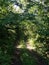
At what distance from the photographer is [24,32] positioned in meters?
20.9

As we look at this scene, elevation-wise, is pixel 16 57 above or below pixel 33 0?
below

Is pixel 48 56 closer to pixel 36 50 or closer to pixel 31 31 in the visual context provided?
pixel 36 50

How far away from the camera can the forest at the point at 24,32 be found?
10992 millimetres

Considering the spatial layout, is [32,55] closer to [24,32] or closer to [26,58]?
[26,58]

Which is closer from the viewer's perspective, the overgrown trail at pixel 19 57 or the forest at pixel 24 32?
the forest at pixel 24 32

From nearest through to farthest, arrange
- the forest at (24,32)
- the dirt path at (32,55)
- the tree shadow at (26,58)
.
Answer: the forest at (24,32) → the tree shadow at (26,58) → the dirt path at (32,55)

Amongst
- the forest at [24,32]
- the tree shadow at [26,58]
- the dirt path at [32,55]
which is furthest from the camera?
the dirt path at [32,55]

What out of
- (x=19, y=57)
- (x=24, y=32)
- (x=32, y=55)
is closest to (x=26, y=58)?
(x=19, y=57)

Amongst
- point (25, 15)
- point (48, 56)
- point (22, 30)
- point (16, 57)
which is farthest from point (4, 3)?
point (22, 30)

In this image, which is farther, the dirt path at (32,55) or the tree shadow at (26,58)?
the dirt path at (32,55)

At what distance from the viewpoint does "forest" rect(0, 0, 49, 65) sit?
36.1ft

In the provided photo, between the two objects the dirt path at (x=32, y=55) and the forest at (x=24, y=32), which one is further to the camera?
the dirt path at (x=32, y=55)

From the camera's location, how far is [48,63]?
1492cm

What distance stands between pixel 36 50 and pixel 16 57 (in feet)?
8.52
